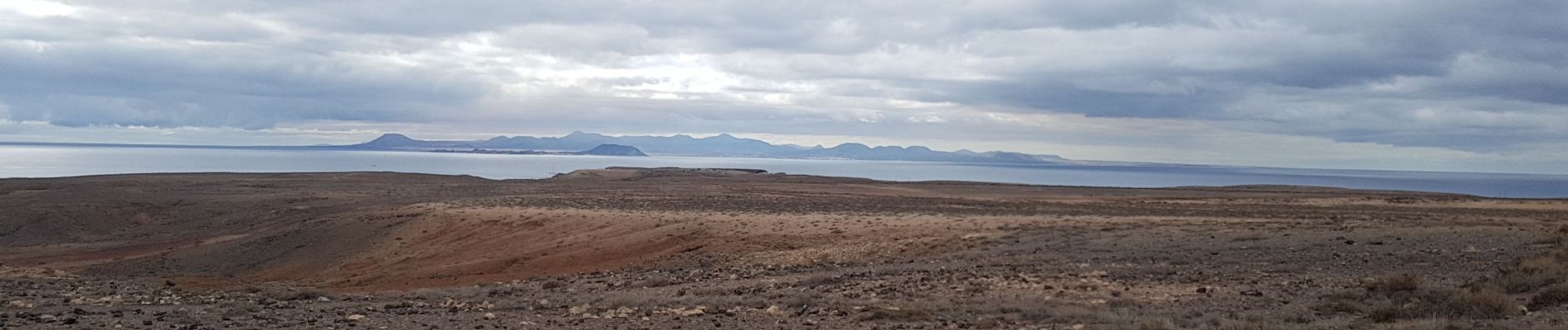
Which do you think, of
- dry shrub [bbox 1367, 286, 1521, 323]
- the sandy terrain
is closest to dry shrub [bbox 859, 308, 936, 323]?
the sandy terrain

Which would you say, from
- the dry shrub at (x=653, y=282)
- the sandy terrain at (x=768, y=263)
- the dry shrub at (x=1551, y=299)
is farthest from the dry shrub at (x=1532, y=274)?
the dry shrub at (x=653, y=282)

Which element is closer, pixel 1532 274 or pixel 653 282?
pixel 1532 274

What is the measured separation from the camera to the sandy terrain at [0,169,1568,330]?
11656 millimetres

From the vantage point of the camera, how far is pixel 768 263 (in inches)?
821

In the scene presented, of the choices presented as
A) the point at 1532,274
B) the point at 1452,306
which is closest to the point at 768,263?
the point at 1452,306

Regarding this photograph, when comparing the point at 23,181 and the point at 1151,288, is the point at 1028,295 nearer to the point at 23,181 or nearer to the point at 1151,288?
the point at 1151,288

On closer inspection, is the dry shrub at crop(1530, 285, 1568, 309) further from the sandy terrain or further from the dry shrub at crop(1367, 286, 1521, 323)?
the dry shrub at crop(1367, 286, 1521, 323)

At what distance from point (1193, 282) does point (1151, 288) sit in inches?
35.9

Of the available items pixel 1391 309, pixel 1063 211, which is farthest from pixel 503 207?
pixel 1391 309

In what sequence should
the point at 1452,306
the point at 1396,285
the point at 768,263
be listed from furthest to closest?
the point at 768,263, the point at 1396,285, the point at 1452,306

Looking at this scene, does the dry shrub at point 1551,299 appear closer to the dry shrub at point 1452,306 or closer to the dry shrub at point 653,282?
the dry shrub at point 1452,306

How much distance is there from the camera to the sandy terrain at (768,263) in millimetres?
11656

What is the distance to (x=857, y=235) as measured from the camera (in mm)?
24562

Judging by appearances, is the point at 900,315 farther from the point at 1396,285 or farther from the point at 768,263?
the point at 768,263
